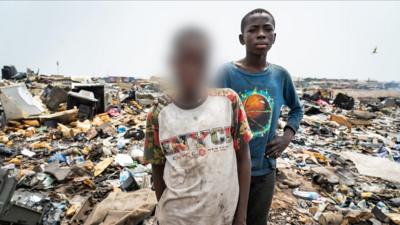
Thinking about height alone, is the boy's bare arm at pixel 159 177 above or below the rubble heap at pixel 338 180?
above

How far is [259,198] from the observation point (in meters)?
1.57

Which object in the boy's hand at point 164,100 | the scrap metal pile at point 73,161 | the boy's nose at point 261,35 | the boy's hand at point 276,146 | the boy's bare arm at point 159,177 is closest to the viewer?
the boy's hand at point 164,100

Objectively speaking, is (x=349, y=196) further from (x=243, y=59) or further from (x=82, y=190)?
(x=82, y=190)

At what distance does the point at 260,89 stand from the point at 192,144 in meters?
0.61

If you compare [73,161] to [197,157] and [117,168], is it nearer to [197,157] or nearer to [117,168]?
[117,168]

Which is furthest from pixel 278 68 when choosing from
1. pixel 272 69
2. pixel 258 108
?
pixel 258 108

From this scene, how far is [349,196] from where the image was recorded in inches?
140

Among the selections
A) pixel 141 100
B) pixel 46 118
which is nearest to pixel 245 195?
pixel 46 118

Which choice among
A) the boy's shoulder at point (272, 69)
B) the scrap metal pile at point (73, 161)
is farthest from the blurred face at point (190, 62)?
the boy's shoulder at point (272, 69)

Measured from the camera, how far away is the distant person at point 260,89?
1.43 m

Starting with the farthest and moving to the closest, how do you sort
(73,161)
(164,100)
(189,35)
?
(73,161)
(164,100)
(189,35)

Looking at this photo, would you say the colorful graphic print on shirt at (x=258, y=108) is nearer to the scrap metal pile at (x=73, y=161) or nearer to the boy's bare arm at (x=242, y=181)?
the boy's bare arm at (x=242, y=181)

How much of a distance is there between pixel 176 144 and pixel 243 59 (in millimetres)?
737

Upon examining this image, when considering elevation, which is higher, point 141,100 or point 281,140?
point 281,140
